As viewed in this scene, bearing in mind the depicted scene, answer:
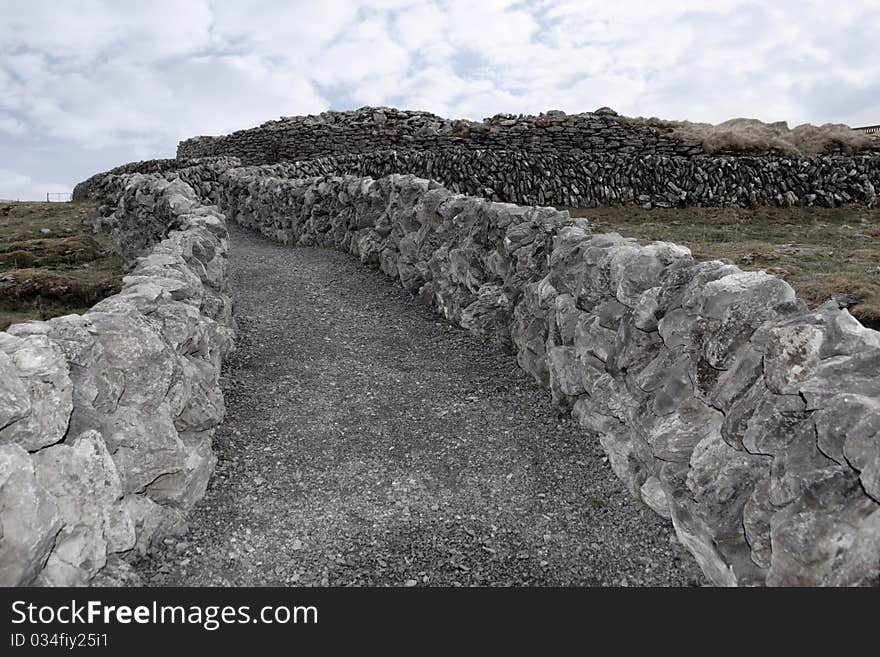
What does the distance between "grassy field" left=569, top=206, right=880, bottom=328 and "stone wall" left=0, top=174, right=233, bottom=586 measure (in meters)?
9.77

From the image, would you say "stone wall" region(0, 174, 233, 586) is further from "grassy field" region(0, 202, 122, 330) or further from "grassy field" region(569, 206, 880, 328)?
"grassy field" region(569, 206, 880, 328)

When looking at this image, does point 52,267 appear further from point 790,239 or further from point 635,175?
point 790,239

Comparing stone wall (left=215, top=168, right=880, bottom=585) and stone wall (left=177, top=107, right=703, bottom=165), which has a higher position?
stone wall (left=177, top=107, right=703, bottom=165)

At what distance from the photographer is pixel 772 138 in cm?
3269

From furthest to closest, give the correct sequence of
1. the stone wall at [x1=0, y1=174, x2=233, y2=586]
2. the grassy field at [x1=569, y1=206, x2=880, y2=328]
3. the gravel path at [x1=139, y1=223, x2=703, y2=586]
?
the grassy field at [x1=569, y1=206, x2=880, y2=328], the gravel path at [x1=139, y1=223, x2=703, y2=586], the stone wall at [x1=0, y1=174, x2=233, y2=586]

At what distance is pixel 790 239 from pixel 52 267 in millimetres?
22169

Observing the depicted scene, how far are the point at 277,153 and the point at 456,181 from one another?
1594 centimetres

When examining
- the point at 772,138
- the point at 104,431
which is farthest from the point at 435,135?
the point at 104,431

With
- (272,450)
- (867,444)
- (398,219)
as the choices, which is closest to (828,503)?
(867,444)

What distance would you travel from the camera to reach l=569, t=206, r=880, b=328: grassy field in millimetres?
11766

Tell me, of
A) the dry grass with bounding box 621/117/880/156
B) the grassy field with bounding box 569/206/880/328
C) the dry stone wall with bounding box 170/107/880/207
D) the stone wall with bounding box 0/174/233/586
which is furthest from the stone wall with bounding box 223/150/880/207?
the stone wall with bounding box 0/174/233/586

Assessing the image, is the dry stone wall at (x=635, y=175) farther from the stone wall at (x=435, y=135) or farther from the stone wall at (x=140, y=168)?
the stone wall at (x=140, y=168)

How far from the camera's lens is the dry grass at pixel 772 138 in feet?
103

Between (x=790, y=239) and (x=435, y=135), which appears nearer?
(x=790, y=239)
